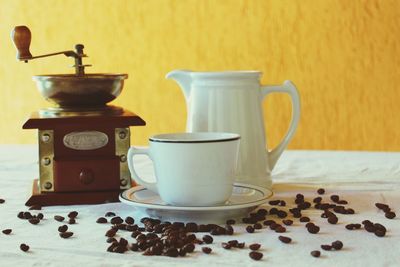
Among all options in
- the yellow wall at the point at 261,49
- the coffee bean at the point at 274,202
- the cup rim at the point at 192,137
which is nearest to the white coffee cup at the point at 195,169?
the cup rim at the point at 192,137

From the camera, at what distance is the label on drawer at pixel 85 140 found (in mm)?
970

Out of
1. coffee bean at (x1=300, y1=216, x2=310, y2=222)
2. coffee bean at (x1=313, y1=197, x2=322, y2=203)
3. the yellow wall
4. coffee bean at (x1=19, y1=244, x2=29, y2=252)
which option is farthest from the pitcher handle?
the yellow wall

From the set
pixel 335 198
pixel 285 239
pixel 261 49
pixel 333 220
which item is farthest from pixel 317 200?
pixel 261 49

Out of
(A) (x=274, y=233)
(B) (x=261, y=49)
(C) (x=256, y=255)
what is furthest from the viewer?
(B) (x=261, y=49)

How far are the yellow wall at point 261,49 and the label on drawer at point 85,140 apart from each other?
179 centimetres

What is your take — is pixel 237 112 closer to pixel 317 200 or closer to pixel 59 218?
pixel 317 200

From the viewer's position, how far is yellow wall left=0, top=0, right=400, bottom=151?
2.77m

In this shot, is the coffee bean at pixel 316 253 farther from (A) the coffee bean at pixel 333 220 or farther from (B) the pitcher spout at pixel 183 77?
(B) the pitcher spout at pixel 183 77

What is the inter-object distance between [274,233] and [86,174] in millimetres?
354

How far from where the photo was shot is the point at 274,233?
72 centimetres

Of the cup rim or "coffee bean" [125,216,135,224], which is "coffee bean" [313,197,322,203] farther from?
"coffee bean" [125,216,135,224]

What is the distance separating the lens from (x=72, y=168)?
97 cm

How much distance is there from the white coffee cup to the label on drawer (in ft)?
0.61

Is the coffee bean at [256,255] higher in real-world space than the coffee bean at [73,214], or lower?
higher
